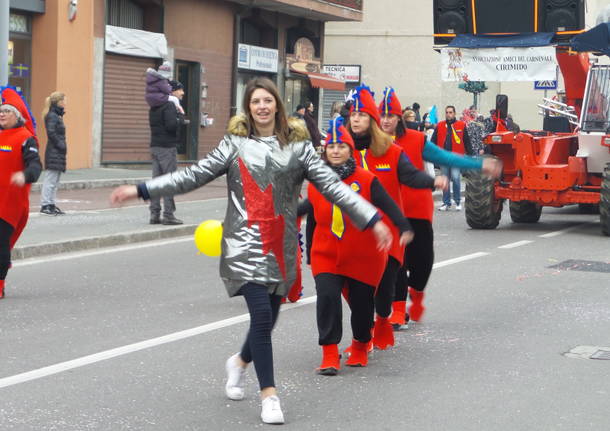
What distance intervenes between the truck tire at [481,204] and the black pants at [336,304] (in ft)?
31.6

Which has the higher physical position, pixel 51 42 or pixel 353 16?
pixel 353 16

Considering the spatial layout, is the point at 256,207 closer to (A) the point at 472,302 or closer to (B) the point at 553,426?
(B) the point at 553,426

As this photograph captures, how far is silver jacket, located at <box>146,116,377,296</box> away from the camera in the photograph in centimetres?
581

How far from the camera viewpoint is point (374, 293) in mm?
7047

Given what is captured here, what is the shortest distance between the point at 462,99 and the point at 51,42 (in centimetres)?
2663

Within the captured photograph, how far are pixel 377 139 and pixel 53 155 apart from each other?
33.7 feet

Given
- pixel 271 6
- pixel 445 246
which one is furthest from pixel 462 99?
pixel 445 246

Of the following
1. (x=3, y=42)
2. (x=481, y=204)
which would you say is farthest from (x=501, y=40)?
(x=3, y=42)

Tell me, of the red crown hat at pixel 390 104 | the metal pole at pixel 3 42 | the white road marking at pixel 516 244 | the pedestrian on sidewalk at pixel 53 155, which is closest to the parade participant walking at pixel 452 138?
the white road marking at pixel 516 244

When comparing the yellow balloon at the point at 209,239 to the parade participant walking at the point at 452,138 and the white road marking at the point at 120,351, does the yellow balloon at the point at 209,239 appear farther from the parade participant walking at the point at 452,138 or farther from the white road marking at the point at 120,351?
the parade participant walking at the point at 452,138

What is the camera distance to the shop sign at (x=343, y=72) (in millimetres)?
38878

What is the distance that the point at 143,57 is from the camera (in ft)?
90.7

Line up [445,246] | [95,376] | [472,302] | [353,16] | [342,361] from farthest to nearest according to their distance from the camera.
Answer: [353,16] → [445,246] → [472,302] → [342,361] → [95,376]

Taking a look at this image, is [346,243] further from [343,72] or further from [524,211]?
[343,72]
